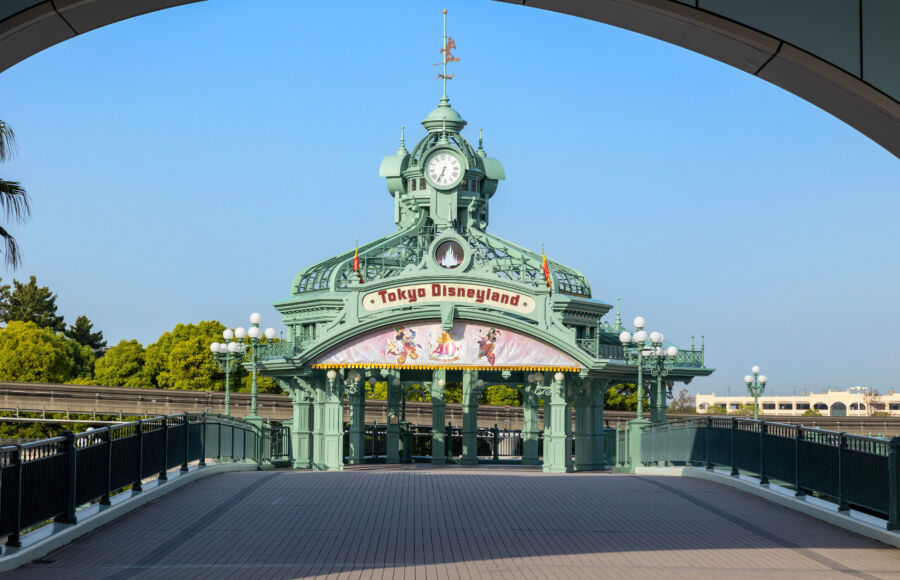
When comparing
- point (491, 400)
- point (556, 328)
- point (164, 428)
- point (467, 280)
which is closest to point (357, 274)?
point (467, 280)

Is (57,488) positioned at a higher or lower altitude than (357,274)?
lower

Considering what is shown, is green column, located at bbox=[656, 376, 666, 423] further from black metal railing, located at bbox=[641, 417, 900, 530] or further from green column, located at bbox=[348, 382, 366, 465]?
black metal railing, located at bbox=[641, 417, 900, 530]

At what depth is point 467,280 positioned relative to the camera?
33.7 m

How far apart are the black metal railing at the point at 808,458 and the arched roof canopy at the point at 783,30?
18.7ft

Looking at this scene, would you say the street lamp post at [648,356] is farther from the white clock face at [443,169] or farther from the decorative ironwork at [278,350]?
the decorative ironwork at [278,350]

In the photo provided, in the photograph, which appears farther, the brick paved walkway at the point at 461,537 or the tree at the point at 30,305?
the tree at the point at 30,305

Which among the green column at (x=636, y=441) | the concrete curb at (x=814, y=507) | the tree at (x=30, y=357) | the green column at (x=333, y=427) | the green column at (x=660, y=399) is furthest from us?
the tree at (x=30, y=357)

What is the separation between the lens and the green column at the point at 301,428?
3784cm

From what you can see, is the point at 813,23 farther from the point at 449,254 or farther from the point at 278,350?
the point at 278,350

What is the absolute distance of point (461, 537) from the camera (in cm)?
1407

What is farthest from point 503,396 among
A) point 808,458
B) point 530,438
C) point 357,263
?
point 808,458

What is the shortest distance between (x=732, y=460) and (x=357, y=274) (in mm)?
17012

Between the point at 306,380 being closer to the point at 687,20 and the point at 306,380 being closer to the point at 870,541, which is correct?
the point at 870,541

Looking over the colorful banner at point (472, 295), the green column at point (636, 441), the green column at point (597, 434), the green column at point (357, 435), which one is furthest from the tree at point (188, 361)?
the green column at point (636, 441)
